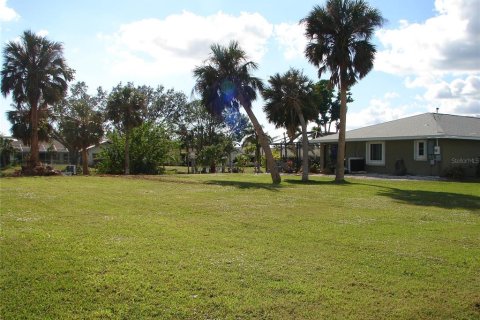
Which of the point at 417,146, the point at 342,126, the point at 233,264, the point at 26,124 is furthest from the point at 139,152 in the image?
the point at 233,264

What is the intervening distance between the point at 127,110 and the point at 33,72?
1094cm

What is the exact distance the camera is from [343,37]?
2233 cm

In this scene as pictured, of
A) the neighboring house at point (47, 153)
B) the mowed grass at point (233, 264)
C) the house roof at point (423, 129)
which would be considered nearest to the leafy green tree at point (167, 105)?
the neighboring house at point (47, 153)

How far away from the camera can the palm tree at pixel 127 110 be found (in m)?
36.2

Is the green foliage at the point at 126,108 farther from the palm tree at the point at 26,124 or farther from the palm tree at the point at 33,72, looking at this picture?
the palm tree at the point at 33,72

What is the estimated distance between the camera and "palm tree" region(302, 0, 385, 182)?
21953 mm

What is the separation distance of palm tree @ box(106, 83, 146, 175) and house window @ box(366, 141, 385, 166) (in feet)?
60.6

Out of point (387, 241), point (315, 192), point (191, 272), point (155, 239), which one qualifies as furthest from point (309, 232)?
point (315, 192)

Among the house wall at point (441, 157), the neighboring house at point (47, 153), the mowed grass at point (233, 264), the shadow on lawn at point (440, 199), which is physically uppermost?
the neighboring house at point (47, 153)

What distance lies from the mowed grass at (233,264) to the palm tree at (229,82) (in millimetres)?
13626

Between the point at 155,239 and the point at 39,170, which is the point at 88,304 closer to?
the point at 155,239

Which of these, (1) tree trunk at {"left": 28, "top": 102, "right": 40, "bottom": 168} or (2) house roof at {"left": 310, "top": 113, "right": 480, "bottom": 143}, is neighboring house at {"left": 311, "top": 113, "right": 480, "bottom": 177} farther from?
(1) tree trunk at {"left": 28, "top": 102, "right": 40, "bottom": 168}

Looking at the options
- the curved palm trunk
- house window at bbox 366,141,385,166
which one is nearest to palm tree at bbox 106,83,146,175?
the curved palm trunk

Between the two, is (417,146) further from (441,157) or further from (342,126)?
(342,126)
